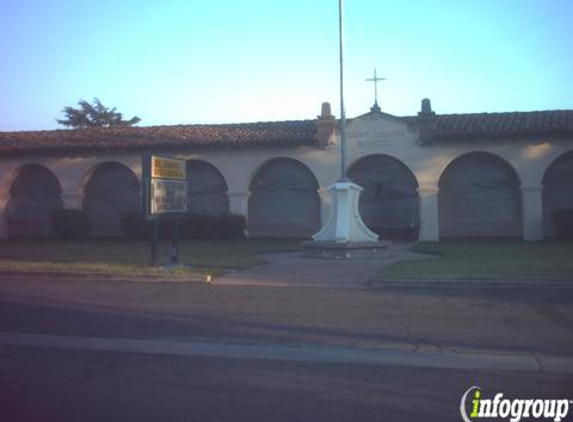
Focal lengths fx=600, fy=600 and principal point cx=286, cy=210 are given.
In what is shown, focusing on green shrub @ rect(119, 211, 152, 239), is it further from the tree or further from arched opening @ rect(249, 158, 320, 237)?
the tree

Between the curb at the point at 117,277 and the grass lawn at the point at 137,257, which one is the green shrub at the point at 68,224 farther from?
the curb at the point at 117,277

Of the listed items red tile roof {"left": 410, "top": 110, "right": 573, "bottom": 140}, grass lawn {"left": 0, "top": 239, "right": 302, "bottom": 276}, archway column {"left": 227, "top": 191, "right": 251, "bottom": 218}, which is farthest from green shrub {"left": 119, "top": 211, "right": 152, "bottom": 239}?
red tile roof {"left": 410, "top": 110, "right": 573, "bottom": 140}

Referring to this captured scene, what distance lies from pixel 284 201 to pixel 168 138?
606 centimetres

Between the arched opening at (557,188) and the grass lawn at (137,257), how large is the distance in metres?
10.5

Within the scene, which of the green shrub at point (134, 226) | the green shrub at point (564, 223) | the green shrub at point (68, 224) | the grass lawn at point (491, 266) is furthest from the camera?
the green shrub at point (68, 224)

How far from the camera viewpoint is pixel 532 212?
78.3 ft

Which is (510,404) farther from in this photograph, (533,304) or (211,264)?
(211,264)

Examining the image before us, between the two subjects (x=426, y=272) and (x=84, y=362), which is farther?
(x=426, y=272)

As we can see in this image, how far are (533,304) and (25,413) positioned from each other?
8222 millimetres

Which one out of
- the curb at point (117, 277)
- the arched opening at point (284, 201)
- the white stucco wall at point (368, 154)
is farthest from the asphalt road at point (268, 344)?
the arched opening at point (284, 201)

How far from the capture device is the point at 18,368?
22.0 ft

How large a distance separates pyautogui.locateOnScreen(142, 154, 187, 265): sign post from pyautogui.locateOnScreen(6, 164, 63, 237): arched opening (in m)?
14.6

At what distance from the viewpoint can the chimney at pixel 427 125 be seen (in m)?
24.6

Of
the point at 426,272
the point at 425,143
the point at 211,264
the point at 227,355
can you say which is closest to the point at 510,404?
the point at 227,355
